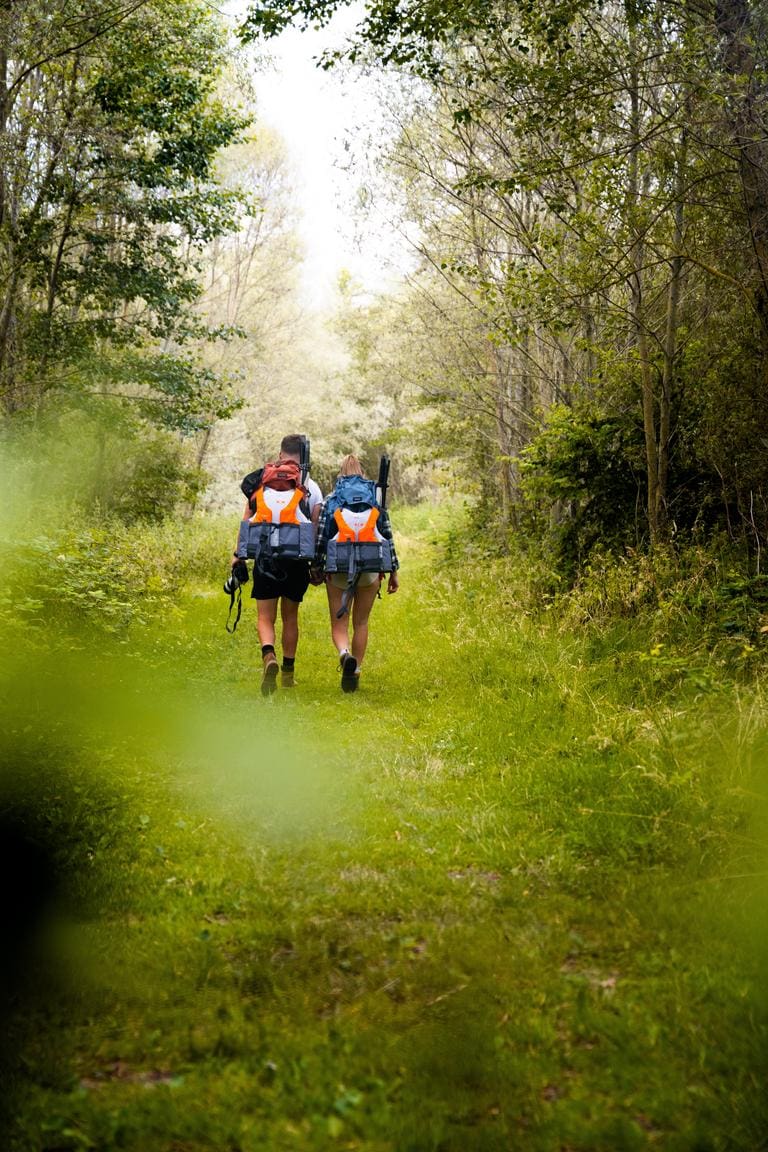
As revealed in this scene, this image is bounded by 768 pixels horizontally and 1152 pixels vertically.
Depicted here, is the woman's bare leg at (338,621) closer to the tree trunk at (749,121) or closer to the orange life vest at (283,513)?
the orange life vest at (283,513)

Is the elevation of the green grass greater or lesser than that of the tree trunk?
lesser

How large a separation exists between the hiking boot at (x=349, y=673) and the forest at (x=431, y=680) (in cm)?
12

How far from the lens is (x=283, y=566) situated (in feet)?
22.4

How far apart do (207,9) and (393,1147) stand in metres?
14.0

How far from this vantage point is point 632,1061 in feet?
7.55

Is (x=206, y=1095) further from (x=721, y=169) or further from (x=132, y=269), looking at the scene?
(x=132, y=269)

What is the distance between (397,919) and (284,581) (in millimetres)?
3905

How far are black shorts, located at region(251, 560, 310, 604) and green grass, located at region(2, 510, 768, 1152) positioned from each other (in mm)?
998

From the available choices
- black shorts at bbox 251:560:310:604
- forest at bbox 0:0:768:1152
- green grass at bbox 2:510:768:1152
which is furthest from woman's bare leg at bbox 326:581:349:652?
green grass at bbox 2:510:768:1152

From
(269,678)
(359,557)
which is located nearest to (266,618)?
(269,678)

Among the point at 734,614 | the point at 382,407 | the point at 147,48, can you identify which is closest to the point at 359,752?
the point at 734,614

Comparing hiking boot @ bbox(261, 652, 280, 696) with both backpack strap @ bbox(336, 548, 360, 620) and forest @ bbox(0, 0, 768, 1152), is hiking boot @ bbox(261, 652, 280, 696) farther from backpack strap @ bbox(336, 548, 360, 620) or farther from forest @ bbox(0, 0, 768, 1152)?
backpack strap @ bbox(336, 548, 360, 620)

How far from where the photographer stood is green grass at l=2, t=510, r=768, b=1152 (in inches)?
83.9

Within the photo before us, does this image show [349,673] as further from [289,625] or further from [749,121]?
[749,121]
